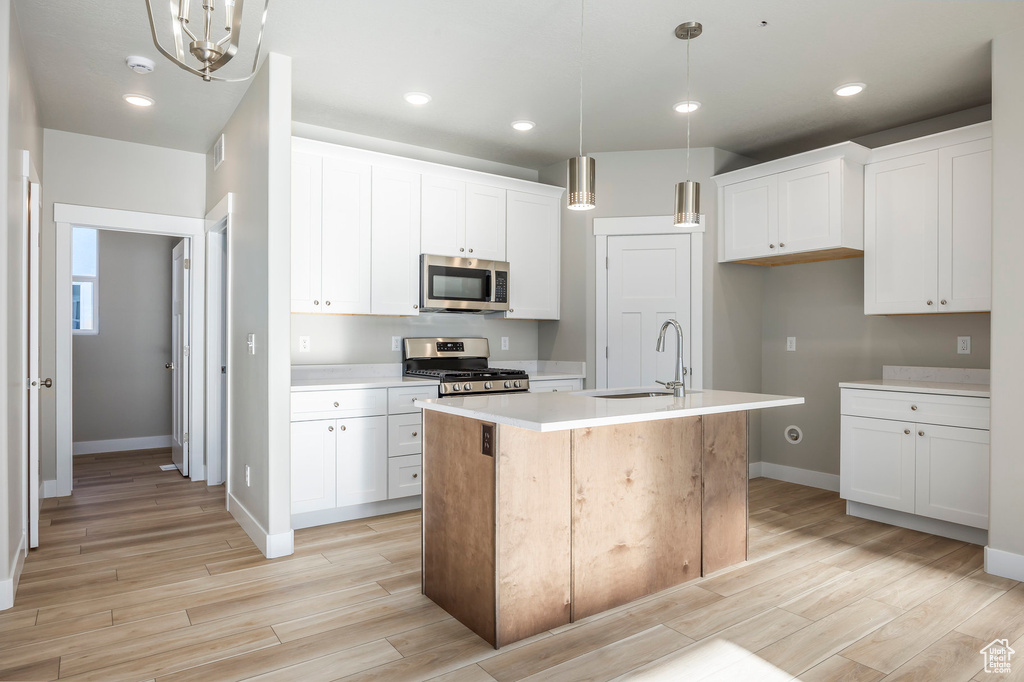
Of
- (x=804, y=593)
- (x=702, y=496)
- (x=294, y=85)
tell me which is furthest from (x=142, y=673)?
(x=294, y=85)

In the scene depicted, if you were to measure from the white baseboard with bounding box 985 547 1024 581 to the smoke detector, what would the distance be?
16.0ft

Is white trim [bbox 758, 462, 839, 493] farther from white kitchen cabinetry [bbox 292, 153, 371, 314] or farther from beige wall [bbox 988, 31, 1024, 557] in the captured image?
white kitchen cabinetry [bbox 292, 153, 371, 314]

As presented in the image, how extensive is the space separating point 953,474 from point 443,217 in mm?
3507

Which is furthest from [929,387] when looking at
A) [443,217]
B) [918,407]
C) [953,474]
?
[443,217]

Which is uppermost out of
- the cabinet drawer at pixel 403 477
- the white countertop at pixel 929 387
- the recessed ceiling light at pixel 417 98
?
the recessed ceiling light at pixel 417 98

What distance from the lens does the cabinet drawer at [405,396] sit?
3.88m

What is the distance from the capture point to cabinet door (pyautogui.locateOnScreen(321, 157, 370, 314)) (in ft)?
12.9

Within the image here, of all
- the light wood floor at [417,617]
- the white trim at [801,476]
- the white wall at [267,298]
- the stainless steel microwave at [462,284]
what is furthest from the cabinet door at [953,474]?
the white wall at [267,298]

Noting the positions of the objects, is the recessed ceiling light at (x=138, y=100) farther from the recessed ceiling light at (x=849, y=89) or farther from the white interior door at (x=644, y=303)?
the recessed ceiling light at (x=849, y=89)

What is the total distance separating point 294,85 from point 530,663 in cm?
323

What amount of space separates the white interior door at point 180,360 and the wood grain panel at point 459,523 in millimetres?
3133

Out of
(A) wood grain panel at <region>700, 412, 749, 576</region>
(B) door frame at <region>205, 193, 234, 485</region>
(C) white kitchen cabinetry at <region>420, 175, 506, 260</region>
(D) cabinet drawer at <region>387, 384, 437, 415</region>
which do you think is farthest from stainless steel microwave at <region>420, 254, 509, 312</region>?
(A) wood grain panel at <region>700, 412, 749, 576</region>

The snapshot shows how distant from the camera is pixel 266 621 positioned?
2441 millimetres

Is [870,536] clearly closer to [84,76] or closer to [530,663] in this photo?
[530,663]
